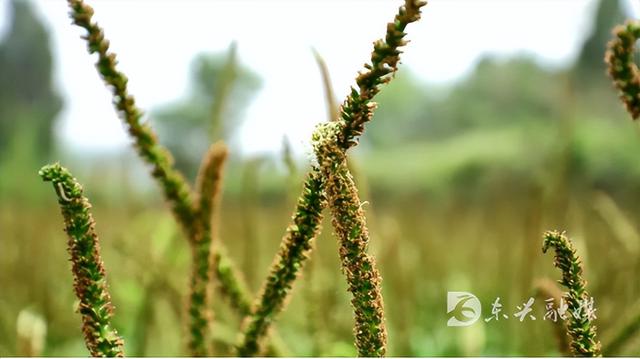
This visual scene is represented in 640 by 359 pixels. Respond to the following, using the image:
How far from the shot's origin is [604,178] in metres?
7.69

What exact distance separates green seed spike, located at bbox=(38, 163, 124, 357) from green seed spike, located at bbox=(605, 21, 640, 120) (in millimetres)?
148

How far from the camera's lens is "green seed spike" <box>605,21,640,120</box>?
183 mm


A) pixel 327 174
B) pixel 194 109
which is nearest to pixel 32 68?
pixel 194 109

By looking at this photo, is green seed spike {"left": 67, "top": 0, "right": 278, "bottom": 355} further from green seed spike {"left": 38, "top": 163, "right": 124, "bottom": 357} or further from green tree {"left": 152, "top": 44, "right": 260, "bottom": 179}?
green tree {"left": 152, "top": 44, "right": 260, "bottom": 179}

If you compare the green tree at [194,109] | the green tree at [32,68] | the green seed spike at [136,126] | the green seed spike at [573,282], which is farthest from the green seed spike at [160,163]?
the green tree at [32,68]

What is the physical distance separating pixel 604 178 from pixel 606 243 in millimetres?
7076

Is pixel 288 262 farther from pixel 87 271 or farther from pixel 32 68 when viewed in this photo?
pixel 32 68

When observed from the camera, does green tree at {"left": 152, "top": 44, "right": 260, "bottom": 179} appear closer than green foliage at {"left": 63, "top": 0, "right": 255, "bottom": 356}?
No

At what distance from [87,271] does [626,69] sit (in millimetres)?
156

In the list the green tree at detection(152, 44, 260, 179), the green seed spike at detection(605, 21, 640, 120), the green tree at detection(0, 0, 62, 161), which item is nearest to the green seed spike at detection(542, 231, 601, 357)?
the green seed spike at detection(605, 21, 640, 120)

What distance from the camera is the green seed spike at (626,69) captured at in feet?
0.60

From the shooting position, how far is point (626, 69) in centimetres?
18

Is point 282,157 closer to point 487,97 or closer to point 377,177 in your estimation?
point 377,177

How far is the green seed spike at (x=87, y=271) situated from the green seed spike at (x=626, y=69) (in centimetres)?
15
